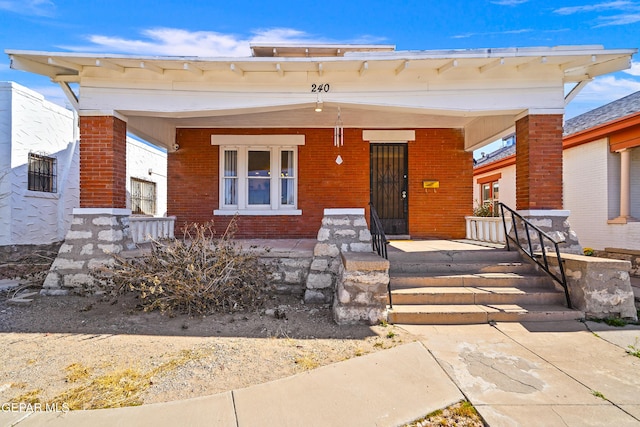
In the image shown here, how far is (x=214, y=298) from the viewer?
4828 mm

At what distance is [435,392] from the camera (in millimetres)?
2824

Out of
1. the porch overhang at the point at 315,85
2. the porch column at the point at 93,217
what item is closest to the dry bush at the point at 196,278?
the porch column at the point at 93,217

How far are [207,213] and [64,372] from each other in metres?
5.75

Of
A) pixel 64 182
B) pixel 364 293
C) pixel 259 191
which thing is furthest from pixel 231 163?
pixel 364 293

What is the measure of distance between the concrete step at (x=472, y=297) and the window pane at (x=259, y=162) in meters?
5.17

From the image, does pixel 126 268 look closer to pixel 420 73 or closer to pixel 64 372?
pixel 64 372

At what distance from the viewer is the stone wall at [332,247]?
553 centimetres

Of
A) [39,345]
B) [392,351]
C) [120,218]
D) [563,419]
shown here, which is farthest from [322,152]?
[563,419]

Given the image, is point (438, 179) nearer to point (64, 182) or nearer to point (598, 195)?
point (598, 195)

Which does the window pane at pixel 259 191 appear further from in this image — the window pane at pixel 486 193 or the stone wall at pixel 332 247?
the window pane at pixel 486 193

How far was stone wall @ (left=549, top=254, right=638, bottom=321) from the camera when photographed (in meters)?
4.54

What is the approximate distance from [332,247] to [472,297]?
2.18 metres

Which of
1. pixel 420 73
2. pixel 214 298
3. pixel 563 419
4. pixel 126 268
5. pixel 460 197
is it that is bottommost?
pixel 563 419

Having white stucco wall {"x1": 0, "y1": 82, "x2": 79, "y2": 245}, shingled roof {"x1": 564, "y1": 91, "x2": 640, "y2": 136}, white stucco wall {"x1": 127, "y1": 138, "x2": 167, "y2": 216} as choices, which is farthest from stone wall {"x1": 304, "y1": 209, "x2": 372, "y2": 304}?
white stucco wall {"x1": 127, "y1": 138, "x2": 167, "y2": 216}
